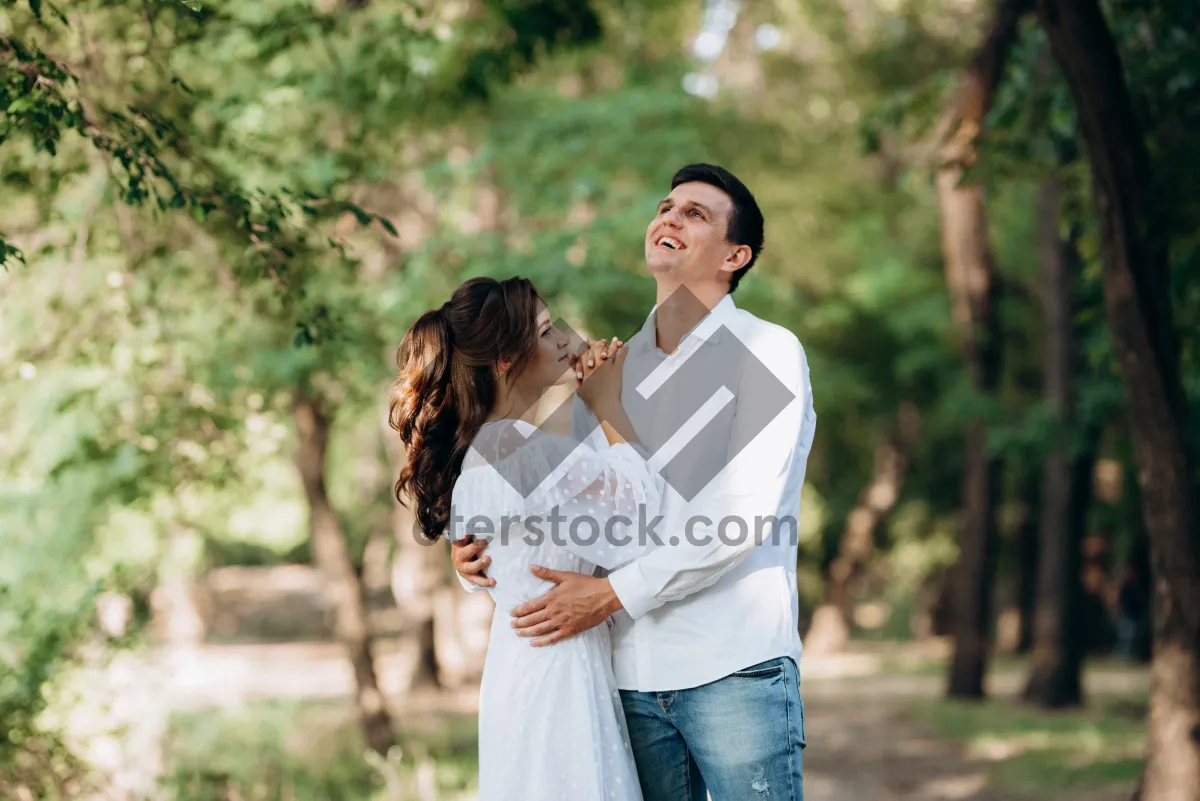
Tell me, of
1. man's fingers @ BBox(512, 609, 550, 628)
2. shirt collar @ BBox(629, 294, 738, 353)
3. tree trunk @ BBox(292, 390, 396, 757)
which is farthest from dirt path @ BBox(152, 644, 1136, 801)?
shirt collar @ BBox(629, 294, 738, 353)

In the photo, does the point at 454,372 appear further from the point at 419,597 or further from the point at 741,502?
the point at 419,597

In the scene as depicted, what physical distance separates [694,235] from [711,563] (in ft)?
2.98

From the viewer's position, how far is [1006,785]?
977 cm

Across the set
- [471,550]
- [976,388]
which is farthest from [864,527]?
[471,550]

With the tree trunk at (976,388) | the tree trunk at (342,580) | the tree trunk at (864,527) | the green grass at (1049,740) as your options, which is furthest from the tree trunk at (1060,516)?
the tree trunk at (864,527)

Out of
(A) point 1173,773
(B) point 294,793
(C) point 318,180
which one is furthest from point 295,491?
(A) point 1173,773

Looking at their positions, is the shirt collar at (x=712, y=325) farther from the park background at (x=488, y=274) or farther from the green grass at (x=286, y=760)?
the green grass at (x=286, y=760)

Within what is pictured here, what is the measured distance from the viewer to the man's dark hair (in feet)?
11.4

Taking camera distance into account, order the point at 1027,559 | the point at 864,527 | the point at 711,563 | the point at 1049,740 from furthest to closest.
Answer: the point at 864,527, the point at 1027,559, the point at 1049,740, the point at 711,563

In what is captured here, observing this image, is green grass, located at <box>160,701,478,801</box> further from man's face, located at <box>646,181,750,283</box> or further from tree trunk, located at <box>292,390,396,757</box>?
man's face, located at <box>646,181,750,283</box>

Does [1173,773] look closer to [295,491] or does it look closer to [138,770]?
[138,770]

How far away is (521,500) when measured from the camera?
3.28 meters

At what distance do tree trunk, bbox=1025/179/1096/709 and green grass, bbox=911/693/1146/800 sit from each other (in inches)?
14.4

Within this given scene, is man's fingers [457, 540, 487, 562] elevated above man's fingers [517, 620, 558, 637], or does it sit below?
above
